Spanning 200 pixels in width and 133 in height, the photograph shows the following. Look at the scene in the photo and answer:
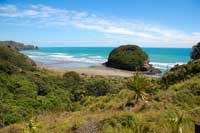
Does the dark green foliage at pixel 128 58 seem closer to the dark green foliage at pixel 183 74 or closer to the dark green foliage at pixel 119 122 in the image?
the dark green foliage at pixel 183 74

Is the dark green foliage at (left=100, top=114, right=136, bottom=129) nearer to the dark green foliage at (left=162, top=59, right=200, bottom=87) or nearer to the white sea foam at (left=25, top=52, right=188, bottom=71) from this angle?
the dark green foliage at (left=162, top=59, right=200, bottom=87)

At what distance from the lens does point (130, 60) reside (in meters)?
75.8

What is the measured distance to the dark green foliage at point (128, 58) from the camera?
246 feet

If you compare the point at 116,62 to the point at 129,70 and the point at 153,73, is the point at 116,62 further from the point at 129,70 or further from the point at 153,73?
the point at 153,73

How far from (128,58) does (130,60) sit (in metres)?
1.00

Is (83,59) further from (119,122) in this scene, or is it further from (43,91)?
(119,122)

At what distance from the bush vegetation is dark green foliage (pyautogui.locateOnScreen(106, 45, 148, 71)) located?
99.8 feet

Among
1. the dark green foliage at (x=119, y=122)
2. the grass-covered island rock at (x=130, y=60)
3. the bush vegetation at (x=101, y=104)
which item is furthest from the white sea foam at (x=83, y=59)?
the dark green foliage at (x=119, y=122)

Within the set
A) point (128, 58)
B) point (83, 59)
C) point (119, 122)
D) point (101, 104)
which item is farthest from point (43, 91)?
point (83, 59)

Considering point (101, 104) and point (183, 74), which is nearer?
point (101, 104)

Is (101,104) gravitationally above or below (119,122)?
below

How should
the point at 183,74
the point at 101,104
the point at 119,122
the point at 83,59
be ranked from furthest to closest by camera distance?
the point at 83,59, the point at 183,74, the point at 101,104, the point at 119,122

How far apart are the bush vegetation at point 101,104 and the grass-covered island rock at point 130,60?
3030 cm

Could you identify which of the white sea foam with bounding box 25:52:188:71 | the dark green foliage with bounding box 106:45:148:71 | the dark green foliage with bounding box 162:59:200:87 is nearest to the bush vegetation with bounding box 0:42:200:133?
the dark green foliage with bounding box 162:59:200:87
